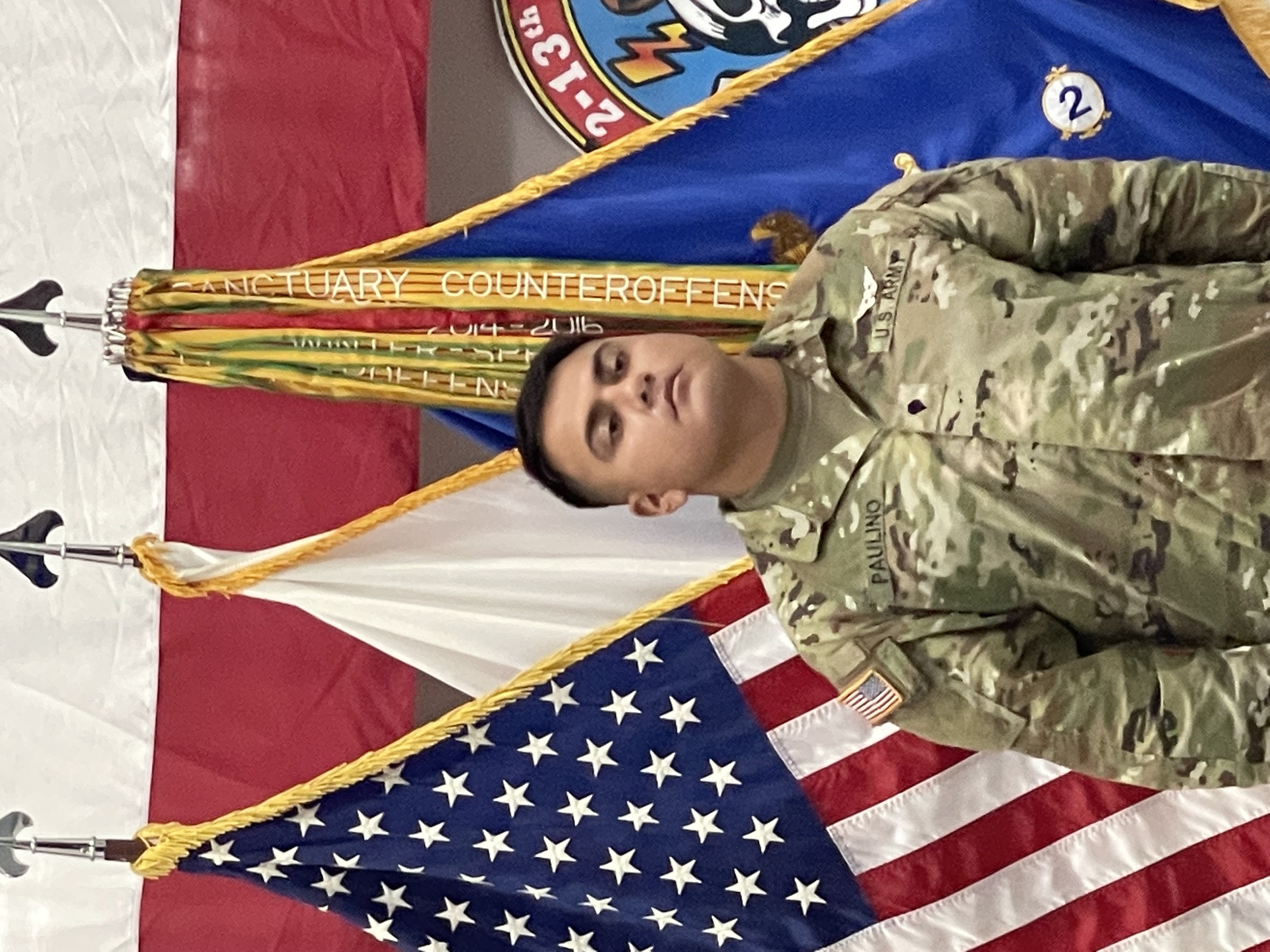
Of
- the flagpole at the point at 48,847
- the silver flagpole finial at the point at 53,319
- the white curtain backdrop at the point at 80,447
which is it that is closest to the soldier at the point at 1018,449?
the silver flagpole finial at the point at 53,319

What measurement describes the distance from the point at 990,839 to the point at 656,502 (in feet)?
2.29

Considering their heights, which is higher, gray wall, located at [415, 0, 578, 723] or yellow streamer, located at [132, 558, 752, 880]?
gray wall, located at [415, 0, 578, 723]

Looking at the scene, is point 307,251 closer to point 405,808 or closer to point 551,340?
point 551,340


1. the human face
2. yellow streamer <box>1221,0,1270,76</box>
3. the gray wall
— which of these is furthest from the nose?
yellow streamer <box>1221,0,1270,76</box>

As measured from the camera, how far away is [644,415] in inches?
44.8

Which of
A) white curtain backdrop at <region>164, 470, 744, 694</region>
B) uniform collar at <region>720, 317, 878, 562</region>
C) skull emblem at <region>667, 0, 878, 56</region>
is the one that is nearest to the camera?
uniform collar at <region>720, 317, 878, 562</region>

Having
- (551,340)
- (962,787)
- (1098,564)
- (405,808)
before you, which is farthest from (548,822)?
(1098,564)

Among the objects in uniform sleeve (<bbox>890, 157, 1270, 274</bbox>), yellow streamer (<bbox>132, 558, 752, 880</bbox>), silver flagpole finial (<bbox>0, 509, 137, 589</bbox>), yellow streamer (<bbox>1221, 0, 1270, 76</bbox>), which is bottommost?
yellow streamer (<bbox>132, 558, 752, 880</bbox>)

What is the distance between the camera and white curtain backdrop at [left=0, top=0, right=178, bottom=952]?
1507 millimetres

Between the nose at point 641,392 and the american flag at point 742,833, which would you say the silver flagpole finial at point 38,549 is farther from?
the nose at point 641,392

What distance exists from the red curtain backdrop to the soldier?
47 centimetres

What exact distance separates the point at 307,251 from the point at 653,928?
3.31ft

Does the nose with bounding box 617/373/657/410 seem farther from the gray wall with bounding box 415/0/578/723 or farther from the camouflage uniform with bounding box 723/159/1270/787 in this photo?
the gray wall with bounding box 415/0/578/723

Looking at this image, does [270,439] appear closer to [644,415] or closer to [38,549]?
[38,549]
